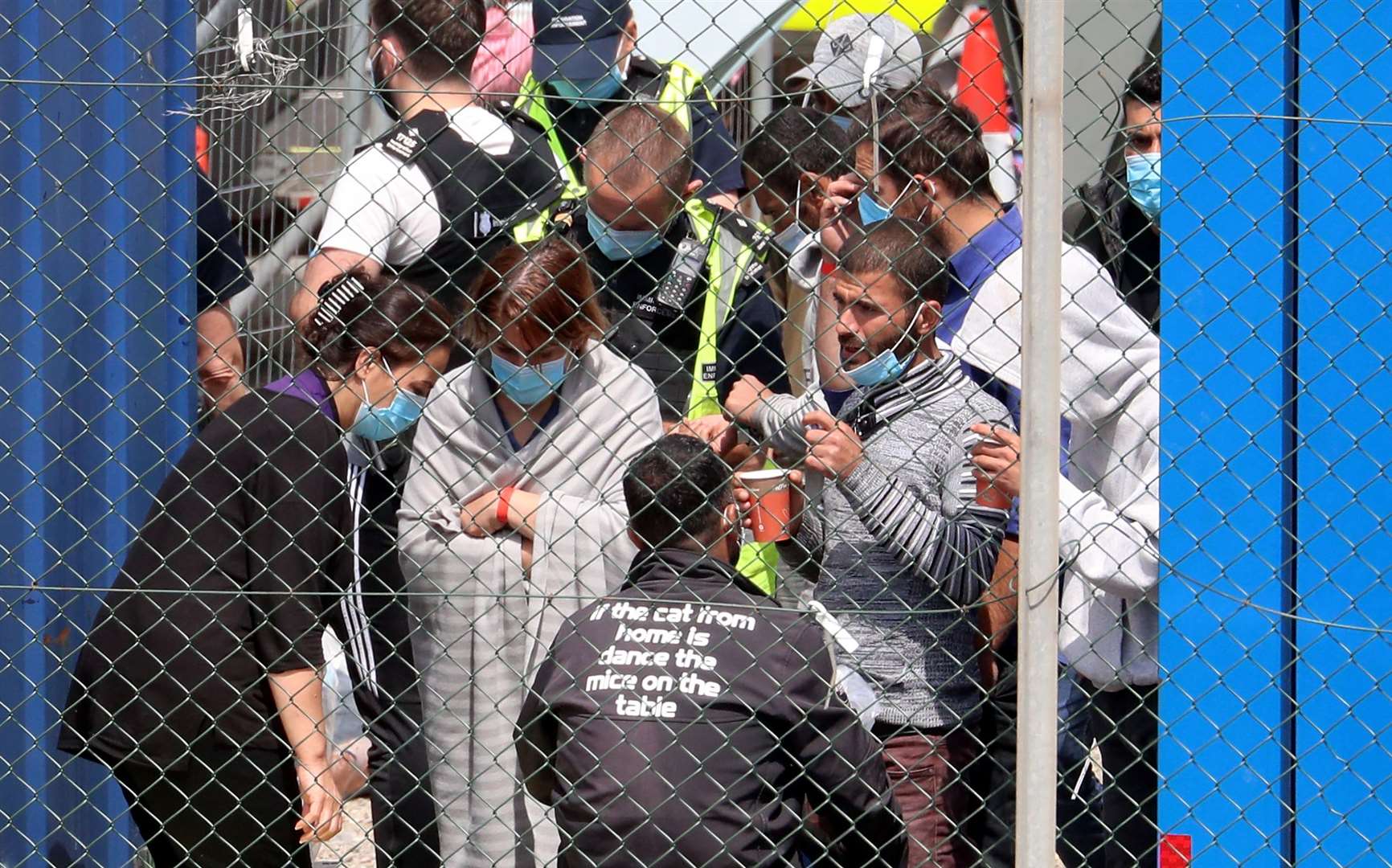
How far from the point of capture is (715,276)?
3.62m

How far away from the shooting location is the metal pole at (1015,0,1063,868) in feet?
8.56

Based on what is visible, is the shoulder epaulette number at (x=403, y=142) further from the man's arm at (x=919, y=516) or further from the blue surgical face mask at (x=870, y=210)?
the man's arm at (x=919, y=516)

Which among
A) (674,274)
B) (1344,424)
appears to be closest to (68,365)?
(674,274)

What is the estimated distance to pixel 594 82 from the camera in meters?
4.02

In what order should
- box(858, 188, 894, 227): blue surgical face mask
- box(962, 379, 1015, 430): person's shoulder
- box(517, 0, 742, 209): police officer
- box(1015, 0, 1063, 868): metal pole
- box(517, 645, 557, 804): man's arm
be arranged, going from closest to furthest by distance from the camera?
box(1015, 0, 1063, 868): metal pole
box(517, 645, 557, 804): man's arm
box(962, 379, 1015, 430): person's shoulder
box(858, 188, 894, 227): blue surgical face mask
box(517, 0, 742, 209): police officer

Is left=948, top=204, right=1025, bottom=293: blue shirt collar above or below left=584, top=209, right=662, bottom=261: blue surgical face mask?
above

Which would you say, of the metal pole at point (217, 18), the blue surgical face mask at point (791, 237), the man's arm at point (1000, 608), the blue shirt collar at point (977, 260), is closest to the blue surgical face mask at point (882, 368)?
the blue shirt collar at point (977, 260)

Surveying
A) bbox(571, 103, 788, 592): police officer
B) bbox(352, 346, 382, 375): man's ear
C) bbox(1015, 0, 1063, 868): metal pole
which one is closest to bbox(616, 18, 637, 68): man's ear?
bbox(571, 103, 788, 592): police officer

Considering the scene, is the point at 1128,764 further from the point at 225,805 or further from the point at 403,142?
the point at 403,142

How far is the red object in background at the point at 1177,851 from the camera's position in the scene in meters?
3.30

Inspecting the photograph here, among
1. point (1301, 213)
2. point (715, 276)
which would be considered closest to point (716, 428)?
point (715, 276)

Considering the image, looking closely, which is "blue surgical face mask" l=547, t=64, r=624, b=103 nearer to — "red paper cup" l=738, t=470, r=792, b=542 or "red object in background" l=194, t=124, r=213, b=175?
"red object in background" l=194, t=124, r=213, b=175

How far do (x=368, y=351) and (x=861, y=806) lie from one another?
4.59 feet

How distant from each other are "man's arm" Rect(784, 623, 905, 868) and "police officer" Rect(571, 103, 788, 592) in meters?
0.65
